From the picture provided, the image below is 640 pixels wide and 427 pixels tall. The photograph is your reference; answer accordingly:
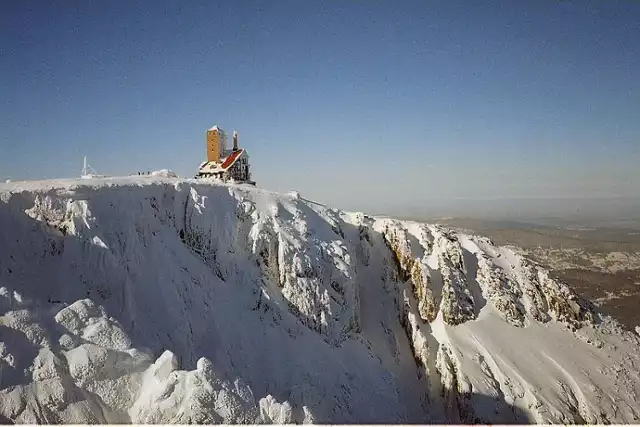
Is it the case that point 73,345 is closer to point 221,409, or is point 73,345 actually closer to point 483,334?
point 221,409

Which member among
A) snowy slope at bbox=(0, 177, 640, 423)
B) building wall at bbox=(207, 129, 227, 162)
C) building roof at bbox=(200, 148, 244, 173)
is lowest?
snowy slope at bbox=(0, 177, 640, 423)

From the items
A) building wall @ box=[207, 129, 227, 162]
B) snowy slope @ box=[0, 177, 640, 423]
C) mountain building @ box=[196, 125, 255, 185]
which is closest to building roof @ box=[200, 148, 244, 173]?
mountain building @ box=[196, 125, 255, 185]

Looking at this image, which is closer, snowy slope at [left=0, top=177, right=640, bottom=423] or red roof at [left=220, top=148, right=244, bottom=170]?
snowy slope at [left=0, top=177, right=640, bottom=423]

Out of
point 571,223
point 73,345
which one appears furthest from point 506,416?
point 571,223

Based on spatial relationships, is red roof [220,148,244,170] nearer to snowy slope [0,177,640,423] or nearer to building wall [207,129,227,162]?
building wall [207,129,227,162]

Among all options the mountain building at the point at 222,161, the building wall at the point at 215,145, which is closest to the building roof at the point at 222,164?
the mountain building at the point at 222,161

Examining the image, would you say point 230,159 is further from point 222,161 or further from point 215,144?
point 215,144

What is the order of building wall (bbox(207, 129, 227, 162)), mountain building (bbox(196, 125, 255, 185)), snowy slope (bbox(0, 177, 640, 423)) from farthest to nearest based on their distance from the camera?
1. building wall (bbox(207, 129, 227, 162))
2. mountain building (bbox(196, 125, 255, 185))
3. snowy slope (bbox(0, 177, 640, 423))
